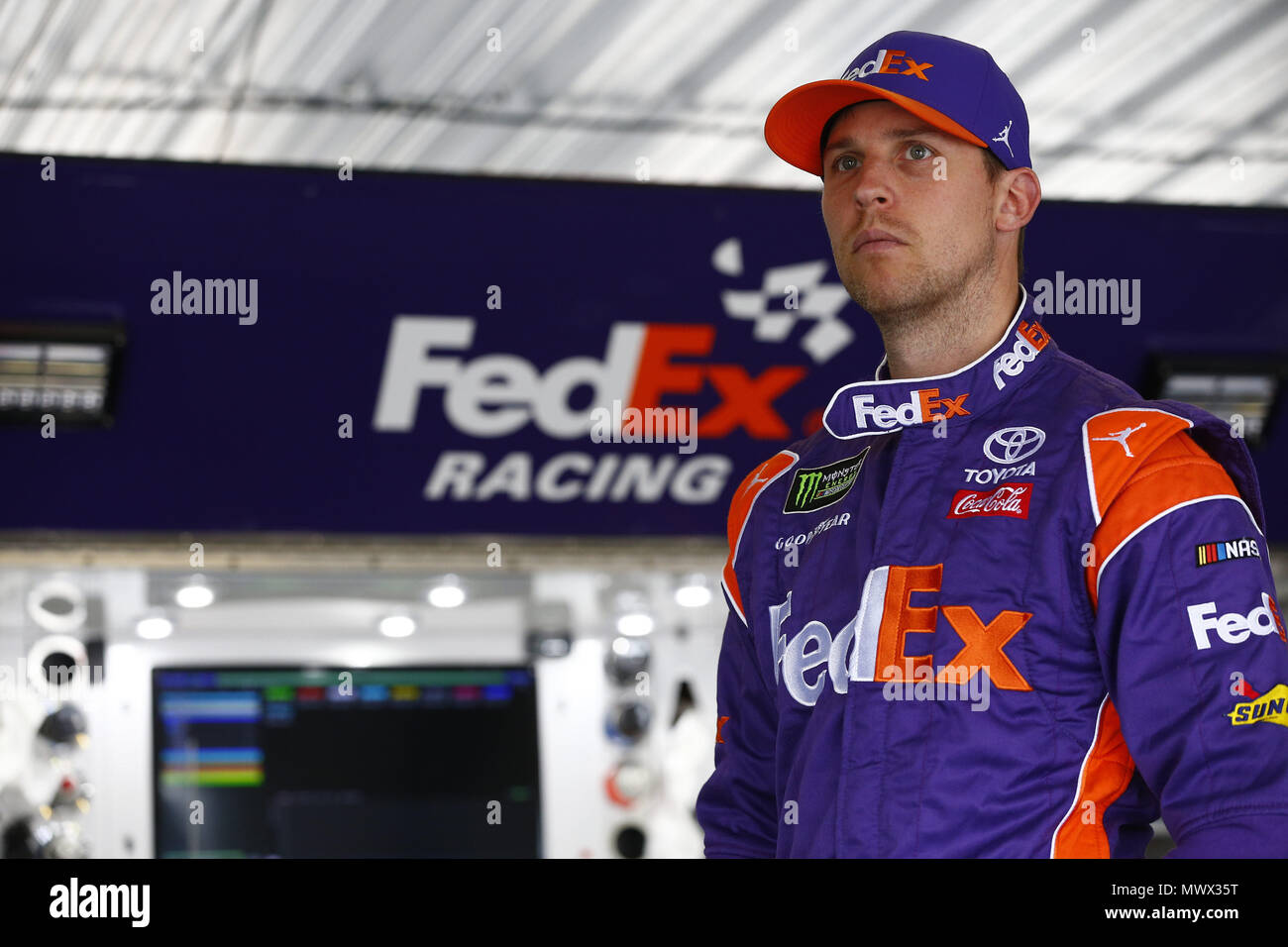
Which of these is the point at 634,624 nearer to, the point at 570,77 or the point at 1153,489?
the point at 570,77

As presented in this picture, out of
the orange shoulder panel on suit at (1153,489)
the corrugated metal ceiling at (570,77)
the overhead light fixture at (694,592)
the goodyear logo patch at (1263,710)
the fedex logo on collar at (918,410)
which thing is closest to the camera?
the goodyear logo patch at (1263,710)

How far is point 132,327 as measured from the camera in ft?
15.2

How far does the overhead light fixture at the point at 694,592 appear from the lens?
18.3 feet

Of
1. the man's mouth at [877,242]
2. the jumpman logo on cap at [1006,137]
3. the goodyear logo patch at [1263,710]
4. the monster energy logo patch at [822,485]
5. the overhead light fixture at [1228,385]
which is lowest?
the goodyear logo patch at [1263,710]

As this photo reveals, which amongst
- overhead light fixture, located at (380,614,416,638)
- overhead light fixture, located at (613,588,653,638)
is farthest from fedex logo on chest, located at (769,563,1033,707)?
overhead light fixture, located at (380,614,416,638)

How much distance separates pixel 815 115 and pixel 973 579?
2.53 ft

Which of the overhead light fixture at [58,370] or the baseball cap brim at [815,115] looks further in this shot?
the overhead light fixture at [58,370]

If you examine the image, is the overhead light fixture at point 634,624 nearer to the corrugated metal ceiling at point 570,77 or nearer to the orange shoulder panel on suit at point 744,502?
the corrugated metal ceiling at point 570,77

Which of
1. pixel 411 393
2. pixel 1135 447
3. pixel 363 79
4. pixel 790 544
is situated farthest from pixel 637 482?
pixel 1135 447

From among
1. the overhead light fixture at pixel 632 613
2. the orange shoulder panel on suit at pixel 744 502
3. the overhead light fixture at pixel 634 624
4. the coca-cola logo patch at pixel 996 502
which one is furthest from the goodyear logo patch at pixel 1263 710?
the overhead light fixture at pixel 634 624

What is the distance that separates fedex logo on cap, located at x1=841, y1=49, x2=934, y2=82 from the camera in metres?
2.19

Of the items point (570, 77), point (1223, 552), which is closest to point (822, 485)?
point (1223, 552)

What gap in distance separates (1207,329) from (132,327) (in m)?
3.12
